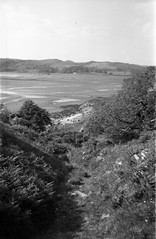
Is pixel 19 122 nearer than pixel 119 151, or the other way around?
pixel 119 151

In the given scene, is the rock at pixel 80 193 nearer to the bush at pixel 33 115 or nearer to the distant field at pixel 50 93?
the bush at pixel 33 115

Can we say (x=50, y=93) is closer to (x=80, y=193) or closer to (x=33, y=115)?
(x=33, y=115)

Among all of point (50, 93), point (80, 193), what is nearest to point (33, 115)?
point (80, 193)

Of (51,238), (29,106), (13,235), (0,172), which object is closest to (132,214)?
(51,238)

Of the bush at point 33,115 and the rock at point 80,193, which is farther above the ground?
the bush at point 33,115

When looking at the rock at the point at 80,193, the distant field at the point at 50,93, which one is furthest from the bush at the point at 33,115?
the distant field at the point at 50,93

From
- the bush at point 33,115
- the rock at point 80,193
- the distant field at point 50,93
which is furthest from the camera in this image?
the distant field at point 50,93

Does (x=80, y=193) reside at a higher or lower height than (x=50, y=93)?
lower

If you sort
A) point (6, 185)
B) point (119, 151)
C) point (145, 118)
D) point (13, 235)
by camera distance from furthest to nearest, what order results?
point (145, 118), point (119, 151), point (6, 185), point (13, 235)

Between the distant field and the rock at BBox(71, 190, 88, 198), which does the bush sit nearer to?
the rock at BBox(71, 190, 88, 198)

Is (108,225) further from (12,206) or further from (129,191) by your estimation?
(12,206)

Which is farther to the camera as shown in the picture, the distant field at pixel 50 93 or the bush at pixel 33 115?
the distant field at pixel 50 93
